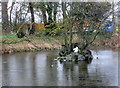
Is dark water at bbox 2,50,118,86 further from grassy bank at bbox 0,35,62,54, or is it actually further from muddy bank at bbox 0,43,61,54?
muddy bank at bbox 0,43,61,54

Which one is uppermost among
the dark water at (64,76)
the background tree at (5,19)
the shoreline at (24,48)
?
the background tree at (5,19)

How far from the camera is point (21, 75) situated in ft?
36.2

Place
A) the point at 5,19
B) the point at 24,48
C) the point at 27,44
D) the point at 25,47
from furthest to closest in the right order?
the point at 5,19
the point at 27,44
the point at 25,47
the point at 24,48

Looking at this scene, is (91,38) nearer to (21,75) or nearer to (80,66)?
(80,66)

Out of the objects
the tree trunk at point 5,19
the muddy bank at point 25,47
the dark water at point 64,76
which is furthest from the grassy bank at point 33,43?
the dark water at point 64,76

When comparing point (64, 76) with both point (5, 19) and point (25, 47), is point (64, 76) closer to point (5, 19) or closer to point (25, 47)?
point (25, 47)

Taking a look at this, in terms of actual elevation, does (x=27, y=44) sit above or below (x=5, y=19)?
below

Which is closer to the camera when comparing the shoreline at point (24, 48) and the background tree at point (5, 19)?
the shoreline at point (24, 48)

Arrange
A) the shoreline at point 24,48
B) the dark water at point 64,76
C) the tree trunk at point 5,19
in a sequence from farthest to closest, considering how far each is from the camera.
Result: the tree trunk at point 5,19, the shoreline at point 24,48, the dark water at point 64,76

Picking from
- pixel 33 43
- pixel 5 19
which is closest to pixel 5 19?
pixel 5 19

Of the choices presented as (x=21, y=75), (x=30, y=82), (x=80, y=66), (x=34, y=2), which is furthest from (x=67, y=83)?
(x=34, y=2)

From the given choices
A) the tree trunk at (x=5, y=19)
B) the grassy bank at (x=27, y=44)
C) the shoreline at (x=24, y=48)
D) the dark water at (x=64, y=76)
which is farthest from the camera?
the tree trunk at (x=5, y=19)

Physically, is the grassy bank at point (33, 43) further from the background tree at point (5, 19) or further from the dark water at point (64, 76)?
the dark water at point (64, 76)

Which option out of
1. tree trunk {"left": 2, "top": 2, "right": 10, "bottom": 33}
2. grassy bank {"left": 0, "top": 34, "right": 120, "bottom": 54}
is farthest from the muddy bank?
tree trunk {"left": 2, "top": 2, "right": 10, "bottom": 33}
